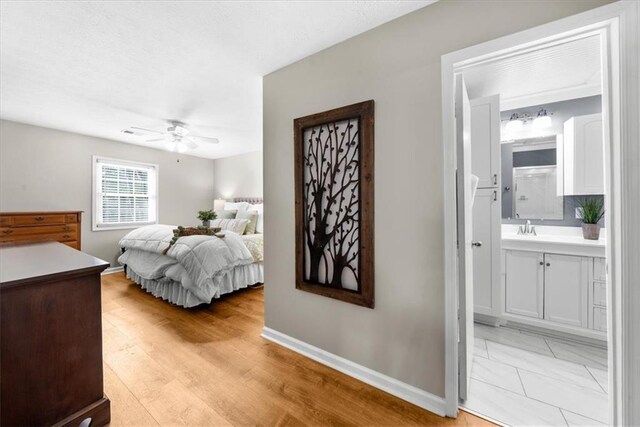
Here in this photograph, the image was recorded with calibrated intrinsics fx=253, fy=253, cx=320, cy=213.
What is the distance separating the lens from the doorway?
116cm

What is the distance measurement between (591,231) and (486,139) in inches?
50.1

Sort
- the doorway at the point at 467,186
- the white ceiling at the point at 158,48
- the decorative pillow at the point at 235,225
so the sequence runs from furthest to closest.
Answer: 1. the decorative pillow at the point at 235,225
2. the white ceiling at the point at 158,48
3. the doorway at the point at 467,186

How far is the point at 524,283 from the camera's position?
245cm

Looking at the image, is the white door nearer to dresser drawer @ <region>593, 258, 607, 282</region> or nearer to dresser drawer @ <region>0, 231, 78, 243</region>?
dresser drawer @ <region>593, 258, 607, 282</region>

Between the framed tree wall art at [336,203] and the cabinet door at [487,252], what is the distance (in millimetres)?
1468

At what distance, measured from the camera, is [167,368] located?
1925mm

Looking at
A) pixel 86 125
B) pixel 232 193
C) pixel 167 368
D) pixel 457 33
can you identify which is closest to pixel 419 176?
pixel 457 33

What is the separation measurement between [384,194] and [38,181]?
17.4ft

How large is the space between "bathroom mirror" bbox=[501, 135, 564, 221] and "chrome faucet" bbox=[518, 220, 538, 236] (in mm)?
88

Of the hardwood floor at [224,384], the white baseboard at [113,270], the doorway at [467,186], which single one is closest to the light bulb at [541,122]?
the doorway at [467,186]

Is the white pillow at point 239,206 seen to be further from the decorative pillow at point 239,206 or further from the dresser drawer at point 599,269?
the dresser drawer at point 599,269

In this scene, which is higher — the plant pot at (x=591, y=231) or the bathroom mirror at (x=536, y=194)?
the bathroom mirror at (x=536, y=194)

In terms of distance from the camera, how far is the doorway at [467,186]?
45.5 inches

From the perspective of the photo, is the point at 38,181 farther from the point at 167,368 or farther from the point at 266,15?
the point at 266,15
